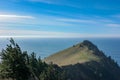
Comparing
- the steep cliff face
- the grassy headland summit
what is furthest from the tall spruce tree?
the steep cliff face

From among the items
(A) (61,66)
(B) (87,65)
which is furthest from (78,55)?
(A) (61,66)

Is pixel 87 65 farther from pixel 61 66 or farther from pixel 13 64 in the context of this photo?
pixel 13 64

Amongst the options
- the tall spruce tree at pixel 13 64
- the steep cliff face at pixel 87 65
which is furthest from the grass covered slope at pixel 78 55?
the tall spruce tree at pixel 13 64

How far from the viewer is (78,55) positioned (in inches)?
5999

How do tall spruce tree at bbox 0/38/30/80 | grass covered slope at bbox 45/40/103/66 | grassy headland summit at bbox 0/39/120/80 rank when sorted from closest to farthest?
tall spruce tree at bbox 0/38/30/80
grassy headland summit at bbox 0/39/120/80
grass covered slope at bbox 45/40/103/66

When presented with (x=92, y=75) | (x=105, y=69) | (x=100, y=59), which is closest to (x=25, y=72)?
(x=92, y=75)

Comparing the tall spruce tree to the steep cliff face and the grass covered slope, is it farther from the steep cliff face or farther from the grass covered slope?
the grass covered slope

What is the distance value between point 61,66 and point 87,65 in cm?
2100

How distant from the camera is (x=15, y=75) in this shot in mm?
33844

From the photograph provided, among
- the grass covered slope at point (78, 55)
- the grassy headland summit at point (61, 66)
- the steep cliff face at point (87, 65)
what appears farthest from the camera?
the grass covered slope at point (78, 55)

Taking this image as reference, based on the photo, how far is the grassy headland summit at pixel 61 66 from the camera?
34031 mm

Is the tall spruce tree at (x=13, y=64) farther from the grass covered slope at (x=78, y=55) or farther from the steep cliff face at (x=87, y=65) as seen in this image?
the grass covered slope at (x=78, y=55)

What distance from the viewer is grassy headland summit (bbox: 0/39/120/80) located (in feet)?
112

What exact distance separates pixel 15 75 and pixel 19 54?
105 inches
